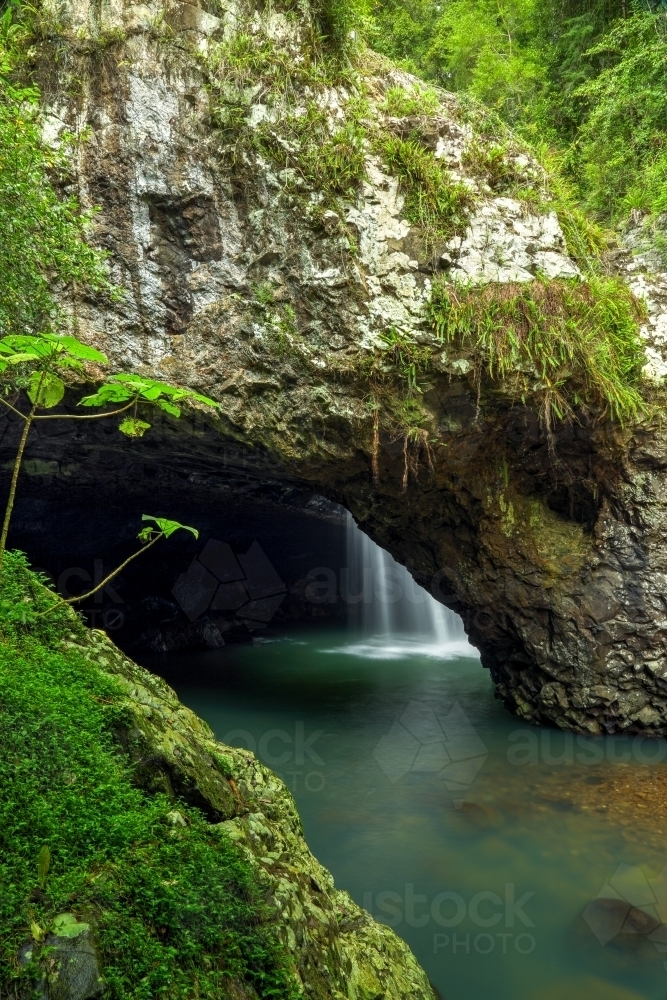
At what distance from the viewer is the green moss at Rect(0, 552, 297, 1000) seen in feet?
6.30

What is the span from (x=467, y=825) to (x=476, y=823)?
3.4 inches

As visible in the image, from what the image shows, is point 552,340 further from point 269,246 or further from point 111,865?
point 111,865

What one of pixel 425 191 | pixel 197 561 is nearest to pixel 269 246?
pixel 425 191

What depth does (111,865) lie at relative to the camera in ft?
6.98

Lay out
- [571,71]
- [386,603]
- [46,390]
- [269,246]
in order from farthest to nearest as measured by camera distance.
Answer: [386,603], [571,71], [269,246], [46,390]

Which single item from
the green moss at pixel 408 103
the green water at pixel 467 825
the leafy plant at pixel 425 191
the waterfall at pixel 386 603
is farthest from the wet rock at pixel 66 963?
the waterfall at pixel 386 603

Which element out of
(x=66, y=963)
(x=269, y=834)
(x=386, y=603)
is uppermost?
(x=66, y=963)

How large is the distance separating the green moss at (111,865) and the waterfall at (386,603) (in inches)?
496

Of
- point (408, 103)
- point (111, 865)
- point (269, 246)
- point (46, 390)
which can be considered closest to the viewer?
point (111, 865)

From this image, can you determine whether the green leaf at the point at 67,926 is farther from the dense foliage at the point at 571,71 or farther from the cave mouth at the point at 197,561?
the cave mouth at the point at 197,561

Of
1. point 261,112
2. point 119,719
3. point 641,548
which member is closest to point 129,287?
point 261,112

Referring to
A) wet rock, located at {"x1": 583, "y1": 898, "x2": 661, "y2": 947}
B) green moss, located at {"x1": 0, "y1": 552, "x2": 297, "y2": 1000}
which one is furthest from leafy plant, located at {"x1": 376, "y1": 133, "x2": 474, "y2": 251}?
wet rock, located at {"x1": 583, "y1": 898, "x2": 661, "y2": 947}

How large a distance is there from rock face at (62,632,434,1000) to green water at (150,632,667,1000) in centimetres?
97

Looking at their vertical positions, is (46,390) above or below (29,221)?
below
